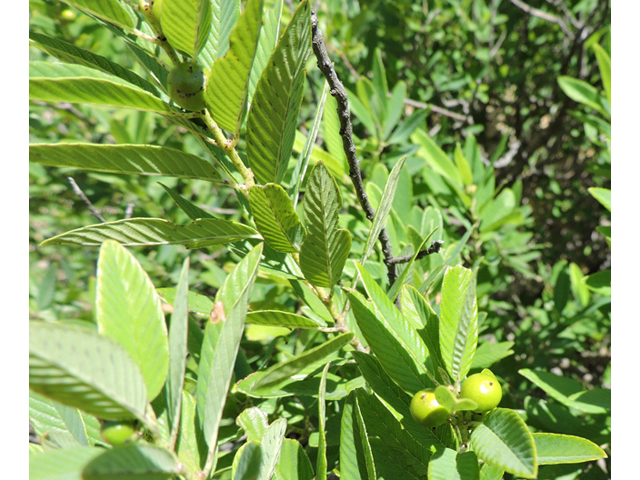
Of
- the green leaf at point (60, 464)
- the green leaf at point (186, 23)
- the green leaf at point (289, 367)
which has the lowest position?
the green leaf at point (60, 464)

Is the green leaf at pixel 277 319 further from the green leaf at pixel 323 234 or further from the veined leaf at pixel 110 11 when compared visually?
the veined leaf at pixel 110 11

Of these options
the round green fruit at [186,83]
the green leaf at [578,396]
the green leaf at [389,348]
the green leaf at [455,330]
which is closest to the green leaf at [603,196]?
the green leaf at [578,396]

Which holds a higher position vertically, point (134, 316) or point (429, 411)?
point (134, 316)

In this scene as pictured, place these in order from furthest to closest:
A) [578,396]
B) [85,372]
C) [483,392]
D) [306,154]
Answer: [578,396] < [306,154] < [483,392] < [85,372]

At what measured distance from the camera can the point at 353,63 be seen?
2449mm

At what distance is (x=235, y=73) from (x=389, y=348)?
415 mm

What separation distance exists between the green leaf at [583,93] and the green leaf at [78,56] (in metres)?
1.45

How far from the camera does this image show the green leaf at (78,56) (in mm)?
556

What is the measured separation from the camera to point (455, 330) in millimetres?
638

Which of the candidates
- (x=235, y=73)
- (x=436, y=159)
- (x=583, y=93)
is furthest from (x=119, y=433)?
(x=583, y=93)

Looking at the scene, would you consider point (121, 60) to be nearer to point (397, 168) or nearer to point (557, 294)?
point (397, 168)

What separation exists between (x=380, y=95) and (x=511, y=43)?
1.62 meters

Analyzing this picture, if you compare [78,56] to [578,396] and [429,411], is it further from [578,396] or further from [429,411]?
[578,396]

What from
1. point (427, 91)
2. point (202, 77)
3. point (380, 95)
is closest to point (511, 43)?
point (427, 91)
